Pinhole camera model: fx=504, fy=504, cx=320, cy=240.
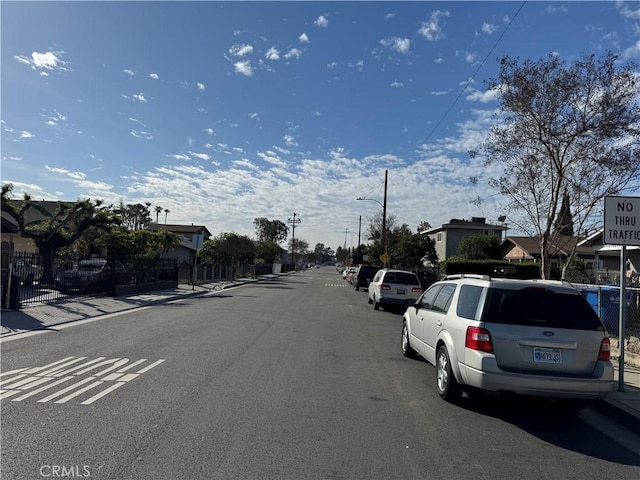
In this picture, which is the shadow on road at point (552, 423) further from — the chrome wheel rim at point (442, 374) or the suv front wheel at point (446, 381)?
the chrome wheel rim at point (442, 374)

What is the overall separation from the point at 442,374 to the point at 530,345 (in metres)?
1.40

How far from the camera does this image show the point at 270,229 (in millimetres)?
111250

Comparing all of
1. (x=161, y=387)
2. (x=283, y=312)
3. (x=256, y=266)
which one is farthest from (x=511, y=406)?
(x=256, y=266)

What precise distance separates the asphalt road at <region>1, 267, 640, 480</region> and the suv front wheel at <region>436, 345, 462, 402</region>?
13 cm

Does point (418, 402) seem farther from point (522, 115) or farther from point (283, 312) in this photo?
point (522, 115)

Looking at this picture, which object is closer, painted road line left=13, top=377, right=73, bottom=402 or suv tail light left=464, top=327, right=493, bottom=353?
suv tail light left=464, top=327, right=493, bottom=353

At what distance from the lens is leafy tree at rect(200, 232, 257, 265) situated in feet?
152

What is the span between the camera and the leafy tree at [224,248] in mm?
46469

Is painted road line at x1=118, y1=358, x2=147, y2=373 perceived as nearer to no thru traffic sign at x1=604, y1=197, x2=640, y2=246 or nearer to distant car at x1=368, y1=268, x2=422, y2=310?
no thru traffic sign at x1=604, y1=197, x2=640, y2=246

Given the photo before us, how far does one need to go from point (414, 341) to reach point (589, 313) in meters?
3.37

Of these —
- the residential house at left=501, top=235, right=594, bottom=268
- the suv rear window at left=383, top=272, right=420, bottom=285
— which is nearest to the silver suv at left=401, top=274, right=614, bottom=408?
the suv rear window at left=383, top=272, right=420, bottom=285

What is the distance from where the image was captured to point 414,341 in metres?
9.06

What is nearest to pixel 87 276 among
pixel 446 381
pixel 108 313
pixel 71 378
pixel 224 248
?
pixel 108 313

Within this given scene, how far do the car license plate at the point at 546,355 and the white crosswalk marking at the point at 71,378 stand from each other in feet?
17.7
